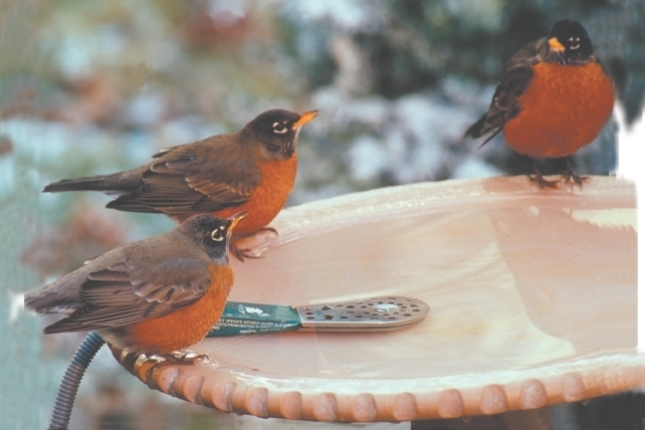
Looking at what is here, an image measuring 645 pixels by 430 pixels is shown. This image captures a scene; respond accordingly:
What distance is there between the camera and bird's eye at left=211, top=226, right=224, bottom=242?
1.75 meters

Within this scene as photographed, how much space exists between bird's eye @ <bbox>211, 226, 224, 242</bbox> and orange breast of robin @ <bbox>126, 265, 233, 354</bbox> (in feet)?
0.43

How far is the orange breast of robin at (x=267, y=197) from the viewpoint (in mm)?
2309

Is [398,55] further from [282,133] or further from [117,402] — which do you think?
[117,402]

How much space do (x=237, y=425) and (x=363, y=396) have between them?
1.25 m

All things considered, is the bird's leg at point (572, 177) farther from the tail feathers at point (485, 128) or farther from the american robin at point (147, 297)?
the american robin at point (147, 297)

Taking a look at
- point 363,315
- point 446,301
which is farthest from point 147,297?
point 446,301

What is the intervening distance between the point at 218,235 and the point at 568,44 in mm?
1329

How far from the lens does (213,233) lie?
1.76 metres

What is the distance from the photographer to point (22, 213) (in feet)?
6.98

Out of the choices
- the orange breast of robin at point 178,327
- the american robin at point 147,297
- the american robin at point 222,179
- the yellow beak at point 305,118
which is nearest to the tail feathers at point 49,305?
the american robin at point 147,297

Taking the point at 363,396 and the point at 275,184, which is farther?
the point at 275,184

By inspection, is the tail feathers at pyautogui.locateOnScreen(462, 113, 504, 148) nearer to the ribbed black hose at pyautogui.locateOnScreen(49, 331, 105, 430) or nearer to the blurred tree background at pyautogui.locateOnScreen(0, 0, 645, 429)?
the blurred tree background at pyautogui.locateOnScreen(0, 0, 645, 429)

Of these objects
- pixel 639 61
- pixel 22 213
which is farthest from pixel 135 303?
pixel 639 61

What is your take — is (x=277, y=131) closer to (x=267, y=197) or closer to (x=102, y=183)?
(x=267, y=197)
